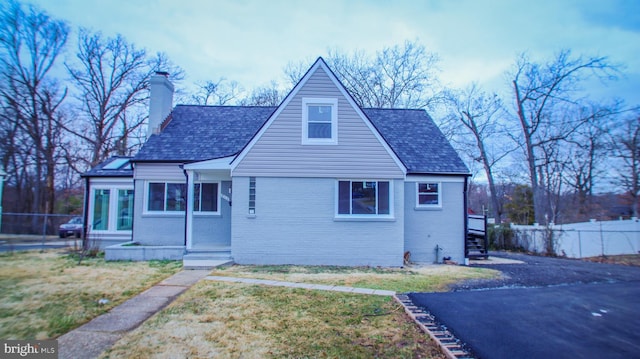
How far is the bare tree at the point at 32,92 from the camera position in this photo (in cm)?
2309

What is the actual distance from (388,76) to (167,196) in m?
22.9

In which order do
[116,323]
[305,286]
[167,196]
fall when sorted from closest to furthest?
[116,323], [305,286], [167,196]

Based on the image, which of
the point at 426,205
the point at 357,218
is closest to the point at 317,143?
the point at 357,218

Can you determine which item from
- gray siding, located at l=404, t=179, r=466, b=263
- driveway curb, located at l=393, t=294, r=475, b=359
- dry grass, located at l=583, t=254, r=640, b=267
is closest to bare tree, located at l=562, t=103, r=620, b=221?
dry grass, located at l=583, t=254, r=640, b=267

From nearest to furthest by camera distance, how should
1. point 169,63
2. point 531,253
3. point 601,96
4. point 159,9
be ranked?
1. point 159,9
2. point 531,253
3. point 601,96
4. point 169,63

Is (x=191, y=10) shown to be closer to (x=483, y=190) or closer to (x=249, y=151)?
(x=249, y=151)

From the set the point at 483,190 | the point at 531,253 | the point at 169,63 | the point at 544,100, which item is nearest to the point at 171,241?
the point at 531,253

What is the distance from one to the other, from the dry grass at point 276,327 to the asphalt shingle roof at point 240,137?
6.77 m

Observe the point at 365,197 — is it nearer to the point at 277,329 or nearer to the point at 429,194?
the point at 429,194

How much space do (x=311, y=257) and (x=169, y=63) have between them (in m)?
29.6

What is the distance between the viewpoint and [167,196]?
46.0 feet

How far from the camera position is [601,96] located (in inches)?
942

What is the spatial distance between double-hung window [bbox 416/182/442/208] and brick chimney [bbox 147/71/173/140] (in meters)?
12.1

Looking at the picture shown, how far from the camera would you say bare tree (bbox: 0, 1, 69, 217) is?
2309 cm
